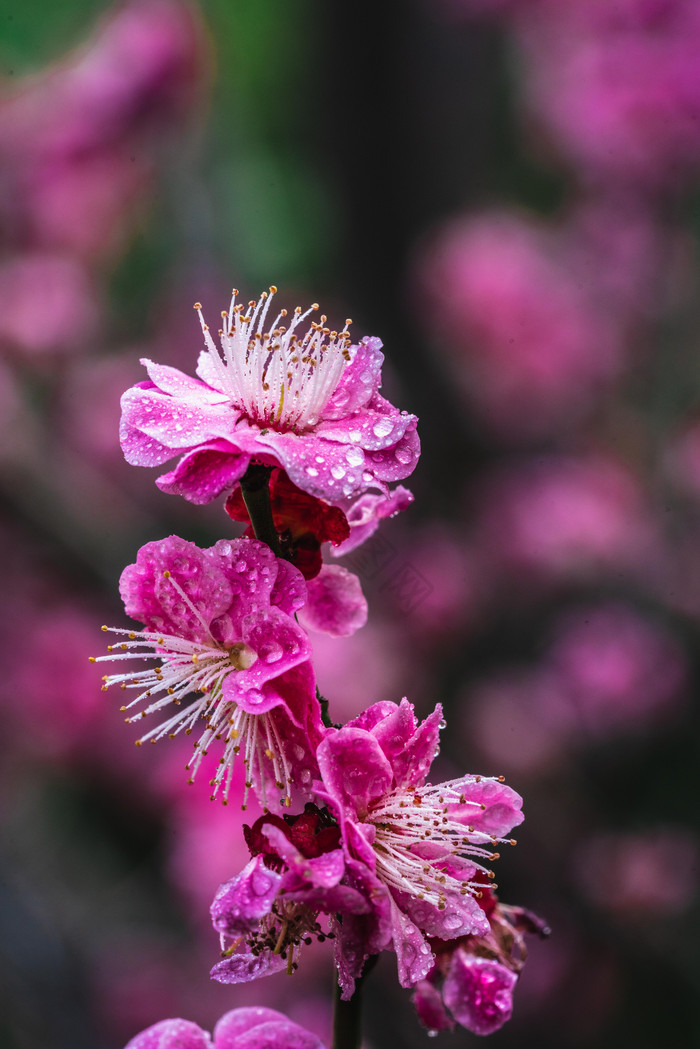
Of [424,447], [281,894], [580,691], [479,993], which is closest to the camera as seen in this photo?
[281,894]

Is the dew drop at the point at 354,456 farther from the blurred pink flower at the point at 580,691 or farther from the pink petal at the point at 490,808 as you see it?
the blurred pink flower at the point at 580,691

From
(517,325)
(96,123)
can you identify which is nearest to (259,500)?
(96,123)

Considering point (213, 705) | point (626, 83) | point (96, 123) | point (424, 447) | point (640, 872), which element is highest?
point (96, 123)

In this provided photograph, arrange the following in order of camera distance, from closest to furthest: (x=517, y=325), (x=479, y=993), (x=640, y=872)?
1. (x=479, y=993)
2. (x=640, y=872)
3. (x=517, y=325)

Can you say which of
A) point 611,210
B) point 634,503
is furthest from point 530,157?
point 634,503

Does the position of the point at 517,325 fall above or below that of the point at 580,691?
above

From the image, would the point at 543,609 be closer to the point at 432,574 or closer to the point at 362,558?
the point at 432,574

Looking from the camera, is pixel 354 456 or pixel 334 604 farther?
pixel 334 604

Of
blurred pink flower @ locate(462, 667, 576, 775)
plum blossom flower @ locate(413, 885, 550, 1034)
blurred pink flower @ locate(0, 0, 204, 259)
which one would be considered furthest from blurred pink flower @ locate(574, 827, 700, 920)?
blurred pink flower @ locate(0, 0, 204, 259)

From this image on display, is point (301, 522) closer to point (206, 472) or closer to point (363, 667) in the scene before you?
point (206, 472)
